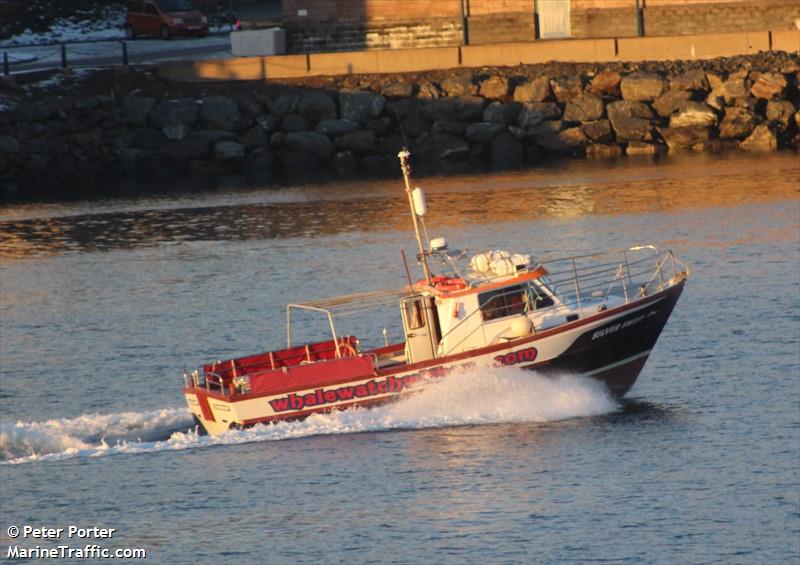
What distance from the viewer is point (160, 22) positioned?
266ft

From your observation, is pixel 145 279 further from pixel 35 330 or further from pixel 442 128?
pixel 442 128

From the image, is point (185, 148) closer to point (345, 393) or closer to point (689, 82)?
point (689, 82)

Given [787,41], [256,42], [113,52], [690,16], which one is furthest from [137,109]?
[787,41]

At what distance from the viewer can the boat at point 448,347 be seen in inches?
1190

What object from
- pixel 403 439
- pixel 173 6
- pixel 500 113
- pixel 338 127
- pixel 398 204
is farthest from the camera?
pixel 173 6

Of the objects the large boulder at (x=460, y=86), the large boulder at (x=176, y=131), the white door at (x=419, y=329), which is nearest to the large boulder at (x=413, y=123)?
the large boulder at (x=460, y=86)

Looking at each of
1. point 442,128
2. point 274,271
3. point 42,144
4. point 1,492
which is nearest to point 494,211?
point 274,271

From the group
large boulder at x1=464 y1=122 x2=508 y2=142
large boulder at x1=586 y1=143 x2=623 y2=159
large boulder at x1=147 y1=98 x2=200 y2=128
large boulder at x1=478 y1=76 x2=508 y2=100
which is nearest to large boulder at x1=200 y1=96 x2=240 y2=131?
large boulder at x1=147 y1=98 x2=200 y2=128

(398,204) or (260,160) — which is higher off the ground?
(260,160)

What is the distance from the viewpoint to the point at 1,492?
28.7 meters

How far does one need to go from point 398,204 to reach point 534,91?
12311 millimetres

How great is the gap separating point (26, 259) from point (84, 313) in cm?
851

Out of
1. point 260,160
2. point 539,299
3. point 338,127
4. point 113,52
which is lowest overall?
point 539,299

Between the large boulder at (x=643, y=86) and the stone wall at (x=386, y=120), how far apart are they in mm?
44
